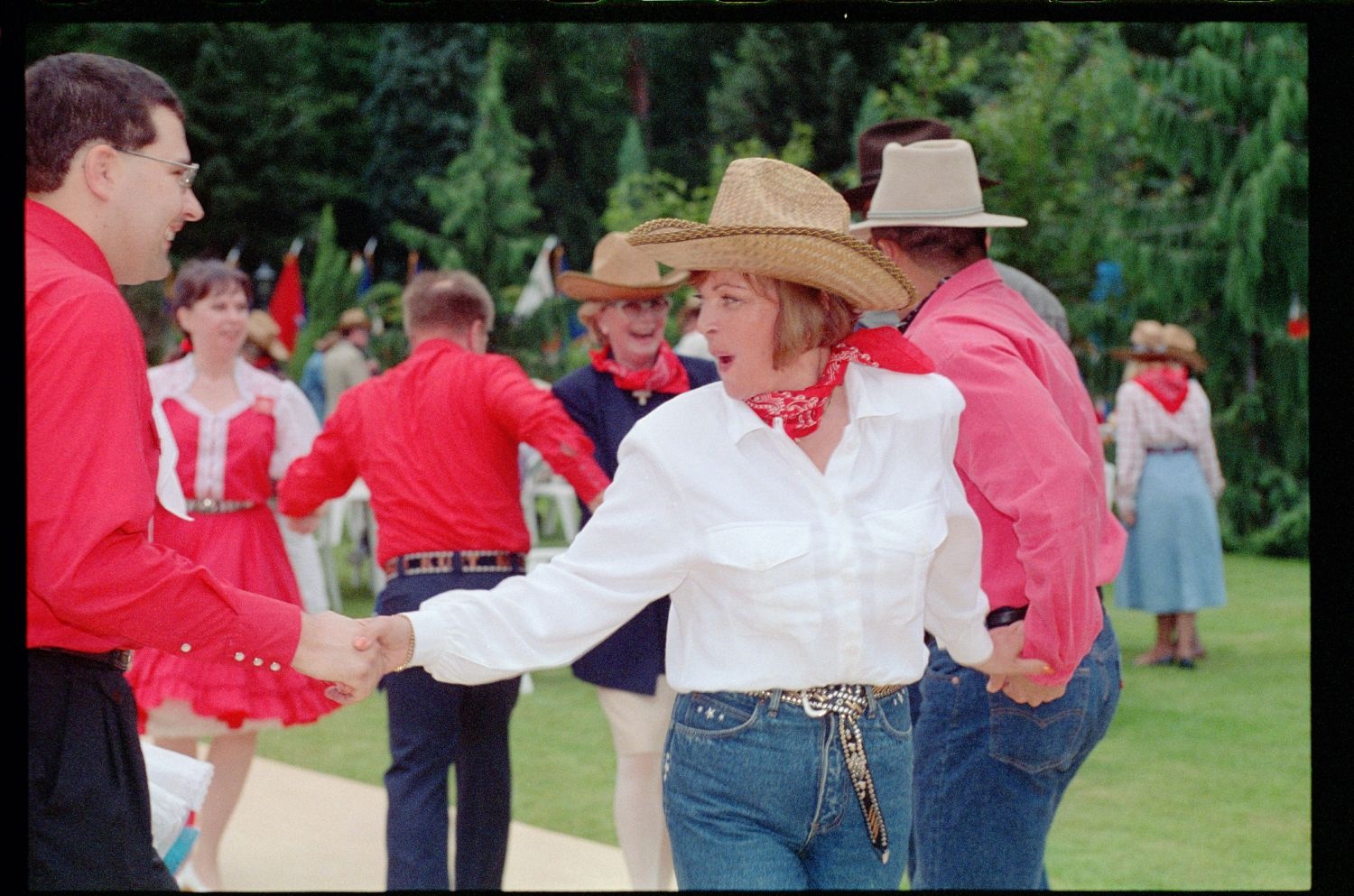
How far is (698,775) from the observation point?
284cm

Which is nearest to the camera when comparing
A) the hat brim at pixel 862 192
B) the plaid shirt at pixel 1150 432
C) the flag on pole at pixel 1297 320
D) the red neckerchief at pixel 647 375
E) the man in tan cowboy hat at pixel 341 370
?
the hat brim at pixel 862 192

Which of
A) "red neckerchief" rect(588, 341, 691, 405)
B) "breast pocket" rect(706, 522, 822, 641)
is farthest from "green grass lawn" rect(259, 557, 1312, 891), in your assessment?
"breast pocket" rect(706, 522, 822, 641)

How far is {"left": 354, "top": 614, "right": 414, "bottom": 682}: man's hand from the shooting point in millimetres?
2941

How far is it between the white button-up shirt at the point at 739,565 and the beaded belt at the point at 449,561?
6.72 feet

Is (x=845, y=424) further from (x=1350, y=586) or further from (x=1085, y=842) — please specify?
(x=1085, y=842)

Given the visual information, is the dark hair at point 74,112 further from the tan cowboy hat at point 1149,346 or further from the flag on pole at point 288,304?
the flag on pole at point 288,304

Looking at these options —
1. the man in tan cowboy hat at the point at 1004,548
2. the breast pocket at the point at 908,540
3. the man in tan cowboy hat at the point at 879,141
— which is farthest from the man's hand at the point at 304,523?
the breast pocket at the point at 908,540

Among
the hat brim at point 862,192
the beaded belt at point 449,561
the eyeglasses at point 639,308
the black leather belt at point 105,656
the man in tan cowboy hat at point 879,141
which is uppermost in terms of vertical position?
the man in tan cowboy hat at point 879,141

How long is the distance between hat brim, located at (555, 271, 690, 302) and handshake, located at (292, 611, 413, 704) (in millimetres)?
2484

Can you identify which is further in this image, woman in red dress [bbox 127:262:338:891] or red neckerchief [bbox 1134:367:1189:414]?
red neckerchief [bbox 1134:367:1189:414]

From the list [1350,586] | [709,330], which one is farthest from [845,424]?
[1350,586]

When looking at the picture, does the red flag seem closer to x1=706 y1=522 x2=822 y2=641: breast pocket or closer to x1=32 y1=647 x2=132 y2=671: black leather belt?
x1=32 y1=647 x2=132 y2=671: black leather belt

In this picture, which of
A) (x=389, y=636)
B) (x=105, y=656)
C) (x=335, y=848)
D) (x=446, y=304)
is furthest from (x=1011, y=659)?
(x=335, y=848)

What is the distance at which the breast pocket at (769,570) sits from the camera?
281 cm
